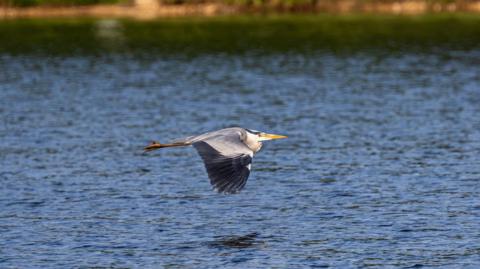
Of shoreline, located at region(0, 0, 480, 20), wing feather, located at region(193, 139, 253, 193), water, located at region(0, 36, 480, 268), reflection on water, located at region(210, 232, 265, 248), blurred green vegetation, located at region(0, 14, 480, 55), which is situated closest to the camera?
wing feather, located at region(193, 139, 253, 193)

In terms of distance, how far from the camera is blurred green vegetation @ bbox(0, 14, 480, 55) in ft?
215

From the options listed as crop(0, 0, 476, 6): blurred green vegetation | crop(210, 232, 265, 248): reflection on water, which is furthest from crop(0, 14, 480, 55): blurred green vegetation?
crop(210, 232, 265, 248): reflection on water

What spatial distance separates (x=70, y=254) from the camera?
710 inches

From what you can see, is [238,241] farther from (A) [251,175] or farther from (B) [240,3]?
(B) [240,3]

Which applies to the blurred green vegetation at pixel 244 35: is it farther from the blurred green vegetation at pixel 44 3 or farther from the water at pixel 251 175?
the water at pixel 251 175

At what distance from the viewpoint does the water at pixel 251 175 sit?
18.3 meters

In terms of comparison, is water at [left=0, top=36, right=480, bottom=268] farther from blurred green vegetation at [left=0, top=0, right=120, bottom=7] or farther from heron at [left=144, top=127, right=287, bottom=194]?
blurred green vegetation at [left=0, top=0, right=120, bottom=7]

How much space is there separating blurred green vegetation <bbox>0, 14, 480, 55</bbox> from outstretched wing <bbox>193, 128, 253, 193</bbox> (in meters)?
45.2

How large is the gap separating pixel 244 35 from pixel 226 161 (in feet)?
193

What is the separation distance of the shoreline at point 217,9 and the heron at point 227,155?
7706cm

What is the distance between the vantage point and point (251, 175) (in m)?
25.4

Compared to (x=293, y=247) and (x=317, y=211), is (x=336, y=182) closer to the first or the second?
(x=317, y=211)

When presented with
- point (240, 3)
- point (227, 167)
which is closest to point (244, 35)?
point (240, 3)

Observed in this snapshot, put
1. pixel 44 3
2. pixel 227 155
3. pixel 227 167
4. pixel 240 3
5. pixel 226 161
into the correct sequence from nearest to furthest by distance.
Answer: pixel 227 167, pixel 226 161, pixel 227 155, pixel 240 3, pixel 44 3
